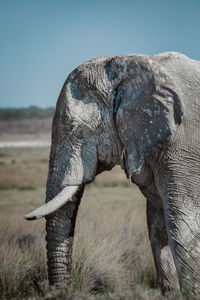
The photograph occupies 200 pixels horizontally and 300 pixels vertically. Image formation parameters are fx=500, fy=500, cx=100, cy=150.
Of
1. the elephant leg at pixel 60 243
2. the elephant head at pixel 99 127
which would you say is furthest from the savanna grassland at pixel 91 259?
the elephant head at pixel 99 127

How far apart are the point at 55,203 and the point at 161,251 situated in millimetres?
1365

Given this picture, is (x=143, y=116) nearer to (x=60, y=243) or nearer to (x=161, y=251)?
(x=60, y=243)

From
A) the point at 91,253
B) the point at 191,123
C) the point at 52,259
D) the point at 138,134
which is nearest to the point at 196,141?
the point at 191,123

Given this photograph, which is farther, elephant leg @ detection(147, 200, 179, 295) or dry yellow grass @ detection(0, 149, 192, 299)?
dry yellow grass @ detection(0, 149, 192, 299)

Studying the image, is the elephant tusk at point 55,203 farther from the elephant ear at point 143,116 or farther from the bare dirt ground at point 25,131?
the bare dirt ground at point 25,131

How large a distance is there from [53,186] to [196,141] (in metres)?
1.31

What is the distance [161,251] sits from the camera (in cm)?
489

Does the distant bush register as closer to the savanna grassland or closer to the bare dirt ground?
the bare dirt ground

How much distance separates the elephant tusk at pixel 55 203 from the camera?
3.99m

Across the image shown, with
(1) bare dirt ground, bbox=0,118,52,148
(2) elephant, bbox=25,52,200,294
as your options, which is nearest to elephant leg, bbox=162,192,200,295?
(2) elephant, bbox=25,52,200,294

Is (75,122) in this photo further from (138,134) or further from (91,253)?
(91,253)

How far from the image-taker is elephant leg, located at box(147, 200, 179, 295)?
4816 mm

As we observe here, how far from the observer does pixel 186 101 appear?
3.88 meters

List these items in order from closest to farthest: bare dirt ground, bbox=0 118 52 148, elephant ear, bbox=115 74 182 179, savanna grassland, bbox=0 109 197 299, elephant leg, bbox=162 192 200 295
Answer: elephant leg, bbox=162 192 200 295, elephant ear, bbox=115 74 182 179, savanna grassland, bbox=0 109 197 299, bare dirt ground, bbox=0 118 52 148
